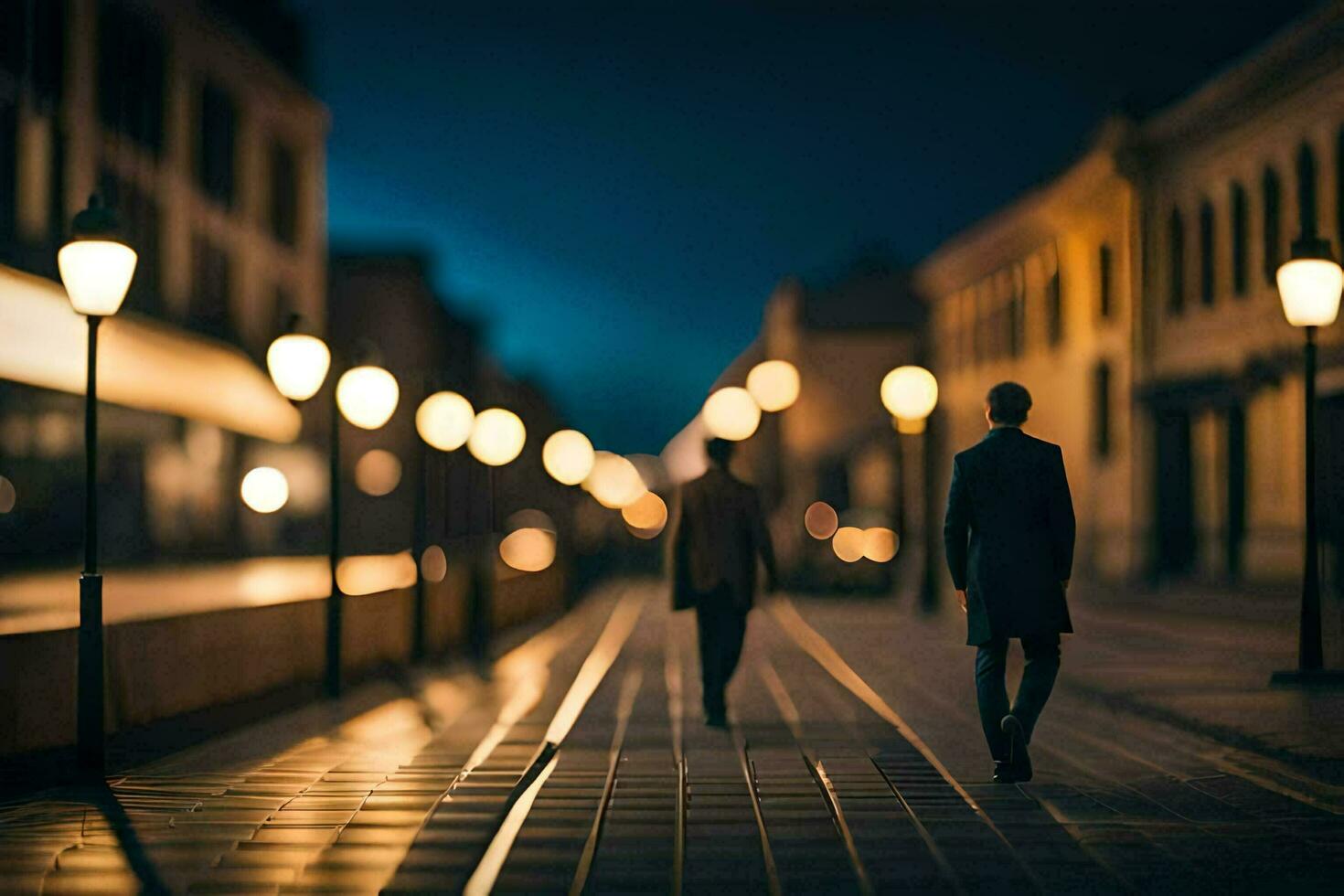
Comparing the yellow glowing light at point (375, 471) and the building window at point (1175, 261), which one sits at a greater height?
the building window at point (1175, 261)

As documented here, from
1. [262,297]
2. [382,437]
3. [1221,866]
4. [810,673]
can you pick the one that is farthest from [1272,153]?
[382,437]

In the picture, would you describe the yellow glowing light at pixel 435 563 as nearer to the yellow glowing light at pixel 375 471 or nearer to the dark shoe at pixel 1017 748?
the yellow glowing light at pixel 375 471

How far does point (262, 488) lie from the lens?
133ft

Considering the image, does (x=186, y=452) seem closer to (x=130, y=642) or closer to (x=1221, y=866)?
(x=130, y=642)

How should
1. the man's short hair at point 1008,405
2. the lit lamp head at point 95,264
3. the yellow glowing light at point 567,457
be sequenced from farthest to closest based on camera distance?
the yellow glowing light at point 567,457
the lit lamp head at point 95,264
the man's short hair at point 1008,405

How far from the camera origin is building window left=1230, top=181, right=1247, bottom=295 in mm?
33156

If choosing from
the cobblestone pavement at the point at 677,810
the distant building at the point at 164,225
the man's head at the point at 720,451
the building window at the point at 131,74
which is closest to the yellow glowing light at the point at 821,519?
the distant building at the point at 164,225

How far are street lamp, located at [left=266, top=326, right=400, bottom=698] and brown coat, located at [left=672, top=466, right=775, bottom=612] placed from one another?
11.6 feet

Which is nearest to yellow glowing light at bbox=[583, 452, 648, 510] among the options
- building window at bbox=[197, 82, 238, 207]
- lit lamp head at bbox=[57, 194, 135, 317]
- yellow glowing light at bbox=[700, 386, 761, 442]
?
building window at bbox=[197, 82, 238, 207]

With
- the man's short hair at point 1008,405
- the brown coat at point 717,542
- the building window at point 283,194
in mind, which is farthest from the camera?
the building window at point 283,194

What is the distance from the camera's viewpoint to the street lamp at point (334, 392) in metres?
14.5

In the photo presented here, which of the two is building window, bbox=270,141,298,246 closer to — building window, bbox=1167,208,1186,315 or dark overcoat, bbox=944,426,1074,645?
building window, bbox=1167,208,1186,315

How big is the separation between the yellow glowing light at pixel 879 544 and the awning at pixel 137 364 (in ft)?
38.3

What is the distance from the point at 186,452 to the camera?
3653cm
